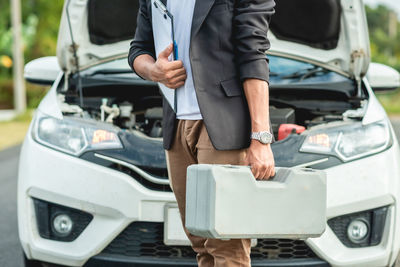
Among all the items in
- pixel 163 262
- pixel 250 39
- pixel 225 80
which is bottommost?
pixel 163 262

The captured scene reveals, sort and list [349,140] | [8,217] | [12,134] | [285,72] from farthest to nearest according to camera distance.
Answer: [12,134], [8,217], [285,72], [349,140]

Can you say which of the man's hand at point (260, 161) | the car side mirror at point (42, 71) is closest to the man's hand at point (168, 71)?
the man's hand at point (260, 161)

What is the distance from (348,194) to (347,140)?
11.7 inches

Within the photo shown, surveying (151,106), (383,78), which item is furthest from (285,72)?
(151,106)

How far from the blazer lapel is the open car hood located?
6.46 feet

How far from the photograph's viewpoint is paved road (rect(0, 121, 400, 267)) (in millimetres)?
4188

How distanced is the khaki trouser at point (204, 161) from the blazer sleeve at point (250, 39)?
25cm

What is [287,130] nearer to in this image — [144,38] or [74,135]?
[74,135]

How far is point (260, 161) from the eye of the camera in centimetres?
209

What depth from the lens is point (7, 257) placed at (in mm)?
4188

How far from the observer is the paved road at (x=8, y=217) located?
4188mm

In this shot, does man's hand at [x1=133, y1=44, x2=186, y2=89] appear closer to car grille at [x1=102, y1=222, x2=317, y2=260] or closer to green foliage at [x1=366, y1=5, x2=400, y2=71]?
car grille at [x1=102, y1=222, x2=317, y2=260]

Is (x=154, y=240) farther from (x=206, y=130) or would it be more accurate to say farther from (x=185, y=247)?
(x=206, y=130)

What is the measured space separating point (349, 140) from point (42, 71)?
2032 mm
